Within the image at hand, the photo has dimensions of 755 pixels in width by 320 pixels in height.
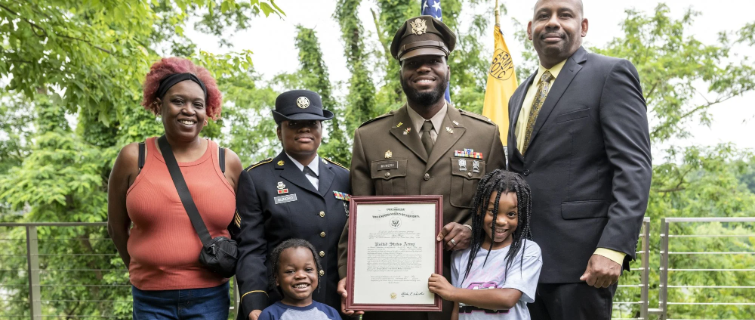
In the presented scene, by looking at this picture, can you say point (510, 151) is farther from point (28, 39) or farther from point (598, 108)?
point (28, 39)

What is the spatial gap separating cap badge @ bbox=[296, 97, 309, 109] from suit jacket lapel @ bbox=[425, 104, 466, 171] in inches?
28.8

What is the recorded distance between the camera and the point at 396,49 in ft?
11.7

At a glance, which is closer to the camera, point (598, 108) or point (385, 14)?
point (598, 108)

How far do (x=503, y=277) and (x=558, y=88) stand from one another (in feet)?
3.18

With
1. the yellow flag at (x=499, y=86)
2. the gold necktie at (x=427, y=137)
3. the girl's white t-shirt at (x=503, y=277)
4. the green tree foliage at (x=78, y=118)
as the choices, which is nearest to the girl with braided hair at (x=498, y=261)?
the girl's white t-shirt at (x=503, y=277)

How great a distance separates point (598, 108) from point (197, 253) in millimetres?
2111

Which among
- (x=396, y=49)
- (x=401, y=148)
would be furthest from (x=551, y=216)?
(x=396, y=49)

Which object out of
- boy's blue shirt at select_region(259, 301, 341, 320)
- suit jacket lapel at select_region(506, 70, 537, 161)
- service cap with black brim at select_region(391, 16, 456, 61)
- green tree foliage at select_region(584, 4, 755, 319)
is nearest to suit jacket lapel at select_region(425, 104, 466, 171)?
suit jacket lapel at select_region(506, 70, 537, 161)

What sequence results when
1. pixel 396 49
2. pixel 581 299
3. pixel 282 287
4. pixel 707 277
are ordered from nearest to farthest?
pixel 581 299 → pixel 282 287 → pixel 396 49 → pixel 707 277

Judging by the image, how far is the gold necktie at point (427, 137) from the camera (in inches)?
134

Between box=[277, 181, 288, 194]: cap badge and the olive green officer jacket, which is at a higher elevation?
the olive green officer jacket

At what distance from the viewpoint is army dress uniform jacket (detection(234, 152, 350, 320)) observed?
3.36m

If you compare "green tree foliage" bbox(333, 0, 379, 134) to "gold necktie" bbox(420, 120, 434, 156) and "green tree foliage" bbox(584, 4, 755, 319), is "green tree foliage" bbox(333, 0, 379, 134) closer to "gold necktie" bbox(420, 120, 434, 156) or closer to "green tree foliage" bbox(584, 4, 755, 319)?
"green tree foliage" bbox(584, 4, 755, 319)

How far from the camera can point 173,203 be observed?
10.6 ft
